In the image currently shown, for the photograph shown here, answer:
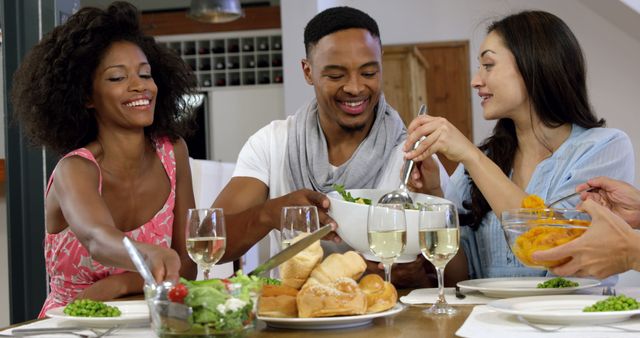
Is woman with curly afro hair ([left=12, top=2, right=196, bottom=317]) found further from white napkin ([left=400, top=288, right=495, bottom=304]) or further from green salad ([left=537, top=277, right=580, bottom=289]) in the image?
green salad ([left=537, top=277, right=580, bottom=289])

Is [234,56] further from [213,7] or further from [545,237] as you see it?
[545,237]

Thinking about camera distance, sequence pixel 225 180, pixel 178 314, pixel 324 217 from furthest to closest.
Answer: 1. pixel 225 180
2. pixel 324 217
3. pixel 178 314

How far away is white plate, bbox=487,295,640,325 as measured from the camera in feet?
4.04

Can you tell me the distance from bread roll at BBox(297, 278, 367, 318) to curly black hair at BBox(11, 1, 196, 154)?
4.11 ft

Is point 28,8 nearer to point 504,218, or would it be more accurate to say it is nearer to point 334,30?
point 334,30

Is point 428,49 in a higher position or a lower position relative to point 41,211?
higher

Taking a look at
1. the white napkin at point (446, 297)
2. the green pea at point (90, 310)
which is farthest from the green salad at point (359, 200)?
the green pea at point (90, 310)

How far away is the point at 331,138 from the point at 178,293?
141cm

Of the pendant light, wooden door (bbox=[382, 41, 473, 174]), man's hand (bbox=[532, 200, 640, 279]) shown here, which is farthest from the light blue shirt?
wooden door (bbox=[382, 41, 473, 174])

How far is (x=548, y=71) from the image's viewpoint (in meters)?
2.12

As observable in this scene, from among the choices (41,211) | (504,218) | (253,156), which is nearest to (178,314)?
(504,218)

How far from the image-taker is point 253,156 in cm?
242

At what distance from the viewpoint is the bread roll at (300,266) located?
1.39 m

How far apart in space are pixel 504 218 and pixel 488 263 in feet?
2.15
